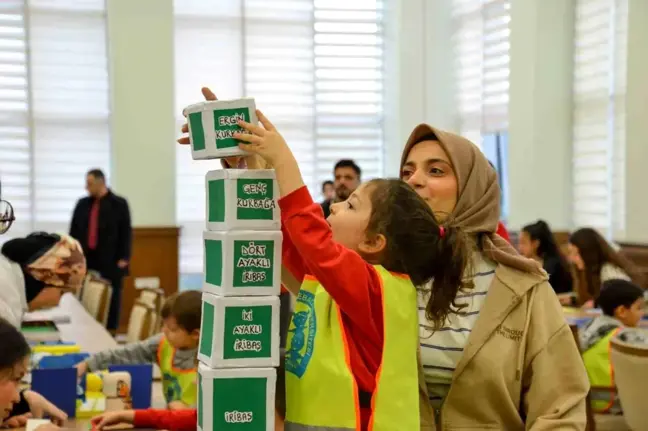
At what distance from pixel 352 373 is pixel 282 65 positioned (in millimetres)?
8364

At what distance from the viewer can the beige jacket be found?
159 cm

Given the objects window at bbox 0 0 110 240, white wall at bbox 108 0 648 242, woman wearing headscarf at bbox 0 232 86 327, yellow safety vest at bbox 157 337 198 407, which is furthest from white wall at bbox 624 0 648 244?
woman wearing headscarf at bbox 0 232 86 327

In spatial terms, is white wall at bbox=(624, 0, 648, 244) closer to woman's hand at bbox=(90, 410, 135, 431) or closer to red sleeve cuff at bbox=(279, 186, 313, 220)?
woman's hand at bbox=(90, 410, 135, 431)

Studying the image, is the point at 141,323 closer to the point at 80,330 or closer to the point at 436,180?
the point at 80,330

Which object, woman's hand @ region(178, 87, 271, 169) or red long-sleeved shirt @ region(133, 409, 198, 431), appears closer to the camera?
woman's hand @ region(178, 87, 271, 169)

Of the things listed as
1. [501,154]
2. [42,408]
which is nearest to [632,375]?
[42,408]

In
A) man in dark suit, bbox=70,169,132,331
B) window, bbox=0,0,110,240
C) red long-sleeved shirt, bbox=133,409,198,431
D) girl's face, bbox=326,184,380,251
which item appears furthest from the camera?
window, bbox=0,0,110,240

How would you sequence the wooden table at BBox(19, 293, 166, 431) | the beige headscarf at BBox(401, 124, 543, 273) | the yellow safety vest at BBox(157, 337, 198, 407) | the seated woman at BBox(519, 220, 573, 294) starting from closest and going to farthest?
the beige headscarf at BBox(401, 124, 543, 273)
the yellow safety vest at BBox(157, 337, 198, 407)
the wooden table at BBox(19, 293, 166, 431)
the seated woman at BBox(519, 220, 573, 294)

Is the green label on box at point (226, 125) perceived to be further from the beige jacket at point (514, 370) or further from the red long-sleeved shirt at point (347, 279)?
the beige jacket at point (514, 370)

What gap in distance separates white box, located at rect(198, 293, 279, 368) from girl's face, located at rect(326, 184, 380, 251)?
8.5 inches

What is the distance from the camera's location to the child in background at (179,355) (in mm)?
2771

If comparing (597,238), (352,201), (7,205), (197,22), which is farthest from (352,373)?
(197,22)

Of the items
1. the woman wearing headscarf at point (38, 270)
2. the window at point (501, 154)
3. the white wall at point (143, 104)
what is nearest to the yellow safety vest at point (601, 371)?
the woman wearing headscarf at point (38, 270)

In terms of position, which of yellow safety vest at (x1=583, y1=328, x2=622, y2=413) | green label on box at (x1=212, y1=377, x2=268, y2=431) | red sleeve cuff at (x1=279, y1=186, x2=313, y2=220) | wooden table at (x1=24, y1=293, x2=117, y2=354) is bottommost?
yellow safety vest at (x1=583, y1=328, x2=622, y2=413)
